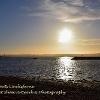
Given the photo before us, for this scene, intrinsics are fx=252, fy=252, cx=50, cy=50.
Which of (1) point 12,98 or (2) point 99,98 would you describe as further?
(2) point 99,98

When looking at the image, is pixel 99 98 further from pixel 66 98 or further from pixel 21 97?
pixel 21 97

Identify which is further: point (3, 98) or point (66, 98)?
point (66, 98)

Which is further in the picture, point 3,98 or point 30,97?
point 30,97

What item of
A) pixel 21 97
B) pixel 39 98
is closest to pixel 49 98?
pixel 39 98

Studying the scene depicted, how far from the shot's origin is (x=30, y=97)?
23.7m

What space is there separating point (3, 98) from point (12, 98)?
0.80 meters

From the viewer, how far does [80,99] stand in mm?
23938

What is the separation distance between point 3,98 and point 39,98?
11.0ft

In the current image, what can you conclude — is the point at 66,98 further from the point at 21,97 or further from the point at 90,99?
the point at 21,97

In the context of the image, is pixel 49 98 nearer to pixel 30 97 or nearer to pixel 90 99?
pixel 30 97

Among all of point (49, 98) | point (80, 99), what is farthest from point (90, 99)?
point (49, 98)

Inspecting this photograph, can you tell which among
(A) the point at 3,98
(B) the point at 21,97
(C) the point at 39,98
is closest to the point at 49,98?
(C) the point at 39,98

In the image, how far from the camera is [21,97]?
2333 cm

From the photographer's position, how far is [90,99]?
24.1 meters
